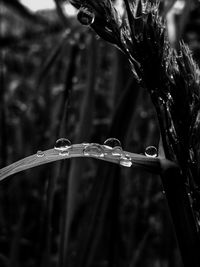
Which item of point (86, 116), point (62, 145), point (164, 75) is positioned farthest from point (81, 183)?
point (164, 75)

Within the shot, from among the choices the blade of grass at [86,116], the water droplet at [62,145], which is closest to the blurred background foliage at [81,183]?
the blade of grass at [86,116]

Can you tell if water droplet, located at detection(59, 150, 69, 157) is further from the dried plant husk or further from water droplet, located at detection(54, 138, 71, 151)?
the dried plant husk

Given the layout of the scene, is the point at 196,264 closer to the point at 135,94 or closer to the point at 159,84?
the point at 159,84

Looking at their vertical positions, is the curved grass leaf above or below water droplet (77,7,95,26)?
below

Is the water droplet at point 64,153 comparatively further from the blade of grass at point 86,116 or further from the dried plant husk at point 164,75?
the blade of grass at point 86,116

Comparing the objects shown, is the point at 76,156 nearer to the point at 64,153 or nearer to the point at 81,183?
the point at 64,153

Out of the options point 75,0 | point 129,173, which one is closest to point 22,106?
point 129,173

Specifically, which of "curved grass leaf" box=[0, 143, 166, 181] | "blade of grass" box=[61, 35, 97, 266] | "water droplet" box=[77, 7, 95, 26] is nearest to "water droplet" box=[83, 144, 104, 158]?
"curved grass leaf" box=[0, 143, 166, 181]
